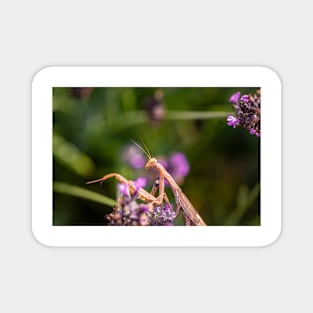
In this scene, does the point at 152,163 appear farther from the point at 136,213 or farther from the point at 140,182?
the point at 136,213

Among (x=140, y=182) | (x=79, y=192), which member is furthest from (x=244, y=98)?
(x=79, y=192)

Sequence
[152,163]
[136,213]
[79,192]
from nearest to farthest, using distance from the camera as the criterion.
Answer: [136,213], [152,163], [79,192]

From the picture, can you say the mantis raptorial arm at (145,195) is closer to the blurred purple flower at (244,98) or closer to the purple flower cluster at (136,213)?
the purple flower cluster at (136,213)

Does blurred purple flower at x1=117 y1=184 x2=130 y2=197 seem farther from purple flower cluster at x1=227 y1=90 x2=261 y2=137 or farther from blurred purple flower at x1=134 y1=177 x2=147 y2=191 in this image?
purple flower cluster at x1=227 y1=90 x2=261 y2=137

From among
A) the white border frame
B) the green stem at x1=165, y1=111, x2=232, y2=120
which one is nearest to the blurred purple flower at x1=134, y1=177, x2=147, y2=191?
the white border frame

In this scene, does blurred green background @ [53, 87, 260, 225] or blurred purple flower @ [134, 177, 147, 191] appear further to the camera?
blurred green background @ [53, 87, 260, 225]
